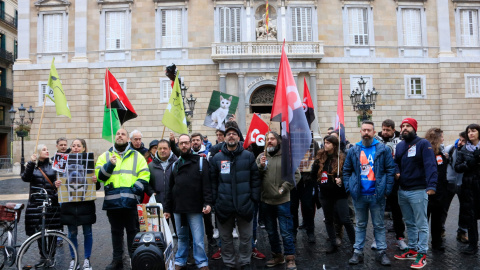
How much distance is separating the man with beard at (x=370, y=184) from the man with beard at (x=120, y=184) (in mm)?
3335

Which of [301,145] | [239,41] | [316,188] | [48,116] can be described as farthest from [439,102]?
[48,116]

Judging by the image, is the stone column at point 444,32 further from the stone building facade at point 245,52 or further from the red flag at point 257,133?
the red flag at point 257,133

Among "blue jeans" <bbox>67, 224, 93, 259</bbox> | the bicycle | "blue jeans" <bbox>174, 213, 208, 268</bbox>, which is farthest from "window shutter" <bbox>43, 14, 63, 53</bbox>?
"blue jeans" <bbox>174, 213, 208, 268</bbox>

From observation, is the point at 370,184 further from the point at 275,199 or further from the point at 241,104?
the point at 241,104

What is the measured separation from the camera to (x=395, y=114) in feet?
73.9

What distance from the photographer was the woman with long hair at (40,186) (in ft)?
18.7

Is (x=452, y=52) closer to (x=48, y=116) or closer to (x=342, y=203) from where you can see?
(x=342, y=203)

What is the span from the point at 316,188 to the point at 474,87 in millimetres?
20425

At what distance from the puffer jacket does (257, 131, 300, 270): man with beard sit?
10.9 ft

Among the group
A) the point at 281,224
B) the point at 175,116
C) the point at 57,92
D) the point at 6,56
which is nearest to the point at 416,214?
the point at 281,224

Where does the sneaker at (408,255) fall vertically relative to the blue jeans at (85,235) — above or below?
below

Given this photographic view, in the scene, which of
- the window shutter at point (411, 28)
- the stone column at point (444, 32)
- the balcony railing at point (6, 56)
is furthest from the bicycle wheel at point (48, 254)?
the balcony railing at point (6, 56)

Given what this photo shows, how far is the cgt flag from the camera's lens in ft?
17.8

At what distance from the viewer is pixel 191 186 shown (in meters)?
5.50
